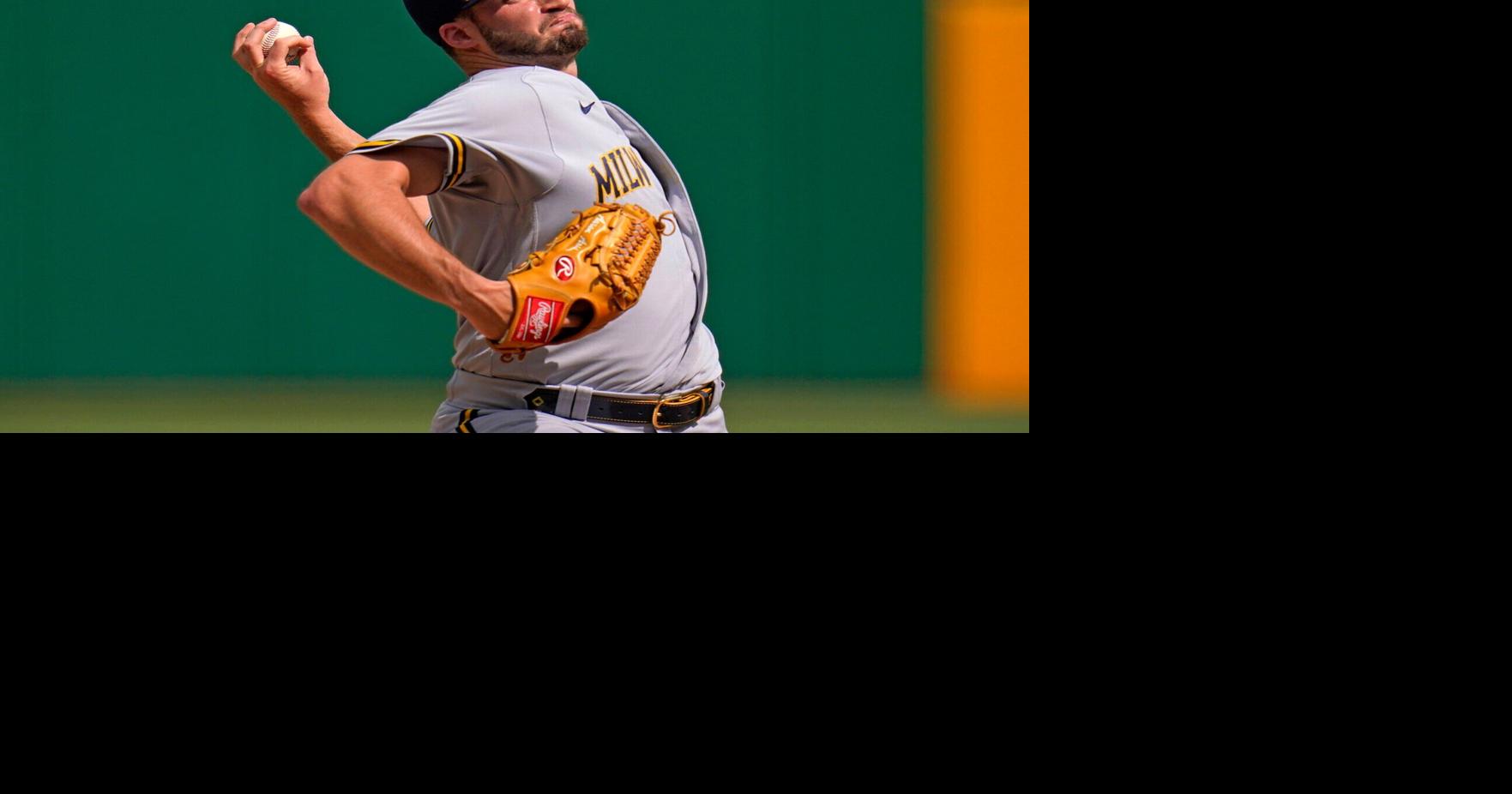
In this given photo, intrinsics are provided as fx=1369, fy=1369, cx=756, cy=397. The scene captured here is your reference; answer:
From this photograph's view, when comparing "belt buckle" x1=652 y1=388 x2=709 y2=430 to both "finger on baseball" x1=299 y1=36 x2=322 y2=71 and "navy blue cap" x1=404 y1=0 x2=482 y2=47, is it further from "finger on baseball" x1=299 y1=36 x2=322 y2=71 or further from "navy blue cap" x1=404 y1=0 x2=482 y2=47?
"finger on baseball" x1=299 y1=36 x2=322 y2=71

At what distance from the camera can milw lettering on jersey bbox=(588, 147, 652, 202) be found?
2.17 metres

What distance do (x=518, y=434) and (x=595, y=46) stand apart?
7.09 feet

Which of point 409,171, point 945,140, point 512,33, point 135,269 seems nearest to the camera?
point 409,171

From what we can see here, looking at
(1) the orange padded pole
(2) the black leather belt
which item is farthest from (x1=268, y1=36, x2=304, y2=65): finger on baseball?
(1) the orange padded pole

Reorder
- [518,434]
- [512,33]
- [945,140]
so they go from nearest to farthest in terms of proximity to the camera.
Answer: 1. [518,434]
2. [512,33]
3. [945,140]

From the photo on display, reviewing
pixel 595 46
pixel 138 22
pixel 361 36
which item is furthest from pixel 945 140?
pixel 138 22

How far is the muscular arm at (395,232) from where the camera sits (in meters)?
1.86

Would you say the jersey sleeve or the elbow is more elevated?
the jersey sleeve

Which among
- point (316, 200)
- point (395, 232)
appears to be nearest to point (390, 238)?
point (395, 232)

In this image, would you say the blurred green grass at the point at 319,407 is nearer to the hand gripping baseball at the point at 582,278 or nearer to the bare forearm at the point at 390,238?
the hand gripping baseball at the point at 582,278

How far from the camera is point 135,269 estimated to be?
4.38 meters

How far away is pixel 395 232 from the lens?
187cm

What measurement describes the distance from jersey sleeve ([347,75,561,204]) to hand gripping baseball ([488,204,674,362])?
10 centimetres

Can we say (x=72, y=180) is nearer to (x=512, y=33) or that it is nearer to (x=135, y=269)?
(x=135, y=269)
